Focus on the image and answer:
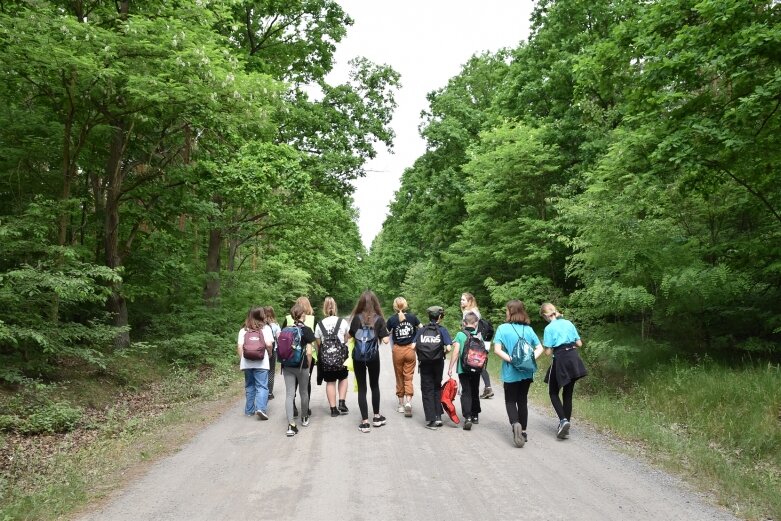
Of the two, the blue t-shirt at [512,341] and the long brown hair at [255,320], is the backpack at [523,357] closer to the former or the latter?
the blue t-shirt at [512,341]

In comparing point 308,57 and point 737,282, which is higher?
point 308,57

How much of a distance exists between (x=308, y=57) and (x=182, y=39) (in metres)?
12.8

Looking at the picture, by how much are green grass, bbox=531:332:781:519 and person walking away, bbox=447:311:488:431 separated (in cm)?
196

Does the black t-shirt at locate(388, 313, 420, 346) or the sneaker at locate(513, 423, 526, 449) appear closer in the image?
the sneaker at locate(513, 423, 526, 449)

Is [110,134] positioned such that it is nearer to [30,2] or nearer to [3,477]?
[30,2]

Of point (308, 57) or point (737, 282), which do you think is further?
point (308, 57)

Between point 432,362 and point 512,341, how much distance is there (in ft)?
4.37

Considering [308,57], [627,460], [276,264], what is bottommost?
[627,460]

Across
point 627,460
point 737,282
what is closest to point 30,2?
point 627,460

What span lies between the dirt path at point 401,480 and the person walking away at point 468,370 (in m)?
0.38

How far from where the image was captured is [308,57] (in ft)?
71.5

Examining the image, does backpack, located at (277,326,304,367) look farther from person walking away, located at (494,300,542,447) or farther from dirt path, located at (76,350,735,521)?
person walking away, located at (494,300,542,447)

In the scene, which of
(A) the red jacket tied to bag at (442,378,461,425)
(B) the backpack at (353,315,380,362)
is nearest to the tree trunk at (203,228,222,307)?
(B) the backpack at (353,315,380,362)

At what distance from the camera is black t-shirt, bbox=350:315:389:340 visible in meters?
8.06
